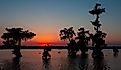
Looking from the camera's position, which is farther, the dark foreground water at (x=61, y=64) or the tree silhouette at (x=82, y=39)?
the tree silhouette at (x=82, y=39)

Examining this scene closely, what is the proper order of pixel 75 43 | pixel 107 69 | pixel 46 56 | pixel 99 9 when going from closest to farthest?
pixel 107 69 → pixel 99 9 → pixel 46 56 → pixel 75 43

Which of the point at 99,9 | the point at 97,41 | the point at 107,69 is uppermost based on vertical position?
the point at 99,9

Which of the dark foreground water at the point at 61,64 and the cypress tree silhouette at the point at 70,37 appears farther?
the cypress tree silhouette at the point at 70,37

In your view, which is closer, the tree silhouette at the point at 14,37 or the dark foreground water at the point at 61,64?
the dark foreground water at the point at 61,64

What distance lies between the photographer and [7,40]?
99812 mm

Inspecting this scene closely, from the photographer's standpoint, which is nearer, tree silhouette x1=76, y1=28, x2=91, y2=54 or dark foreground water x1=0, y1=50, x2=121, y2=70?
dark foreground water x1=0, y1=50, x2=121, y2=70

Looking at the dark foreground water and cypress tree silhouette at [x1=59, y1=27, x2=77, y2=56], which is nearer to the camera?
the dark foreground water

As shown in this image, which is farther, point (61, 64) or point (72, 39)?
point (72, 39)

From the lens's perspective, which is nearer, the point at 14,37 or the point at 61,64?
the point at 61,64

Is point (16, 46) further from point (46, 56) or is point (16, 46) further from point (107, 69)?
point (107, 69)

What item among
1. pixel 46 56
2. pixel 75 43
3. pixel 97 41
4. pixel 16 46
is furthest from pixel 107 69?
pixel 75 43

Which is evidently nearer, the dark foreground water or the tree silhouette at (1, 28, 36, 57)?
the dark foreground water

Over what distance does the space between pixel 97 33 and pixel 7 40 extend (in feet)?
105

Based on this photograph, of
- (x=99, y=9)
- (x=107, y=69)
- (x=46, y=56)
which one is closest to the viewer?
(x=107, y=69)
